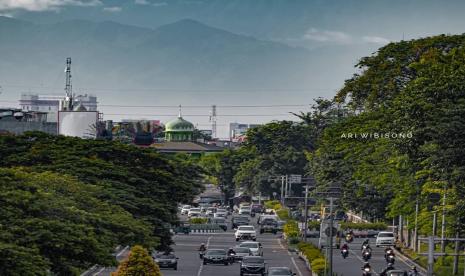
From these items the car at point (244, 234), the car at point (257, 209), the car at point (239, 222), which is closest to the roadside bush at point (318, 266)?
the car at point (244, 234)

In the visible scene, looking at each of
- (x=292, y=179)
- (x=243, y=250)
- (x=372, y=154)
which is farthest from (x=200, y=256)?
(x=292, y=179)

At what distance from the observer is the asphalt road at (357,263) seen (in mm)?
90062

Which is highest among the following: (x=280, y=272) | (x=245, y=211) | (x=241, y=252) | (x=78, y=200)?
(x=78, y=200)

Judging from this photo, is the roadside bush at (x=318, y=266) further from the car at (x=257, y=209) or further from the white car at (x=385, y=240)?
the car at (x=257, y=209)

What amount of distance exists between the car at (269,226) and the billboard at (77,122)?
44425 millimetres

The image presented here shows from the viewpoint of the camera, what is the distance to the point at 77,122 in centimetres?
18175

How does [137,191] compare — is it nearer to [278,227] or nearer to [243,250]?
[243,250]

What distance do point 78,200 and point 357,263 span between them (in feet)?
110

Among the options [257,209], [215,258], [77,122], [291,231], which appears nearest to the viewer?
[215,258]

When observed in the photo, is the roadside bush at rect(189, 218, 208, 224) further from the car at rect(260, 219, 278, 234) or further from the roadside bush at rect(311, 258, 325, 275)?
the roadside bush at rect(311, 258, 325, 275)

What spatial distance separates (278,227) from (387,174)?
35161 mm

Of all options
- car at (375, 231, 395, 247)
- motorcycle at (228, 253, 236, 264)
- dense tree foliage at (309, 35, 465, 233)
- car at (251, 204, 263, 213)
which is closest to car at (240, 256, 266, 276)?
dense tree foliage at (309, 35, 465, 233)

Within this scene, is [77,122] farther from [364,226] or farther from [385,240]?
[385,240]

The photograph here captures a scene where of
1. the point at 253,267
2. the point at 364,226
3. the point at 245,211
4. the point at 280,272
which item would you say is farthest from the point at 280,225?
the point at 280,272
